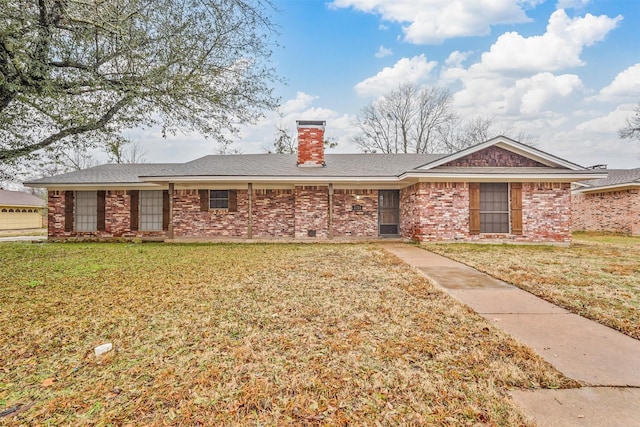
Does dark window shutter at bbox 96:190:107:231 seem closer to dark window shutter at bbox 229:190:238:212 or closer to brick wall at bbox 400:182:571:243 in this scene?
dark window shutter at bbox 229:190:238:212

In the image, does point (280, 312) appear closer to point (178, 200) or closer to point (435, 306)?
point (435, 306)

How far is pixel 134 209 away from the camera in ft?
40.2

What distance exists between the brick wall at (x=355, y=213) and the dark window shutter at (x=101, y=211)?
9.10m

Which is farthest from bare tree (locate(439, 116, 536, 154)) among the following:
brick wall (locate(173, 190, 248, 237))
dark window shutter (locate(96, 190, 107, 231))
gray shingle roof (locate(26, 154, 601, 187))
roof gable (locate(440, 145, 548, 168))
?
dark window shutter (locate(96, 190, 107, 231))

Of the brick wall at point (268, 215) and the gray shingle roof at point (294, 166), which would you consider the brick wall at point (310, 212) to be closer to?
the brick wall at point (268, 215)

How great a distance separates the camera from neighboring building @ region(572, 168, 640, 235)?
13797 mm

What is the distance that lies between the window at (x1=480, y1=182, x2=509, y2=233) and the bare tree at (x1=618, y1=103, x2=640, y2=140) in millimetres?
20023

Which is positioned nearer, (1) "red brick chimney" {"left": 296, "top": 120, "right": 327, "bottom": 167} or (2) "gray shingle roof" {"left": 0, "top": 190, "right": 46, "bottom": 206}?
(1) "red brick chimney" {"left": 296, "top": 120, "right": 327, "bottom": 167}

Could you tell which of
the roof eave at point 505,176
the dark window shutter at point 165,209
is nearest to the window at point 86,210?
the dark window shutter at point 165,209

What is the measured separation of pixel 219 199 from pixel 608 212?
18206 millimetres

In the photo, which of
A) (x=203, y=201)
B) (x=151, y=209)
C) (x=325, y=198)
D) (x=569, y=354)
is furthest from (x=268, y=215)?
(x=569, y=354)

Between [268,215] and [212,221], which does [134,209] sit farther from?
[268,215]

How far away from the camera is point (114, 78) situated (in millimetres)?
6195

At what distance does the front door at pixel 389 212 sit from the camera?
1255cm
